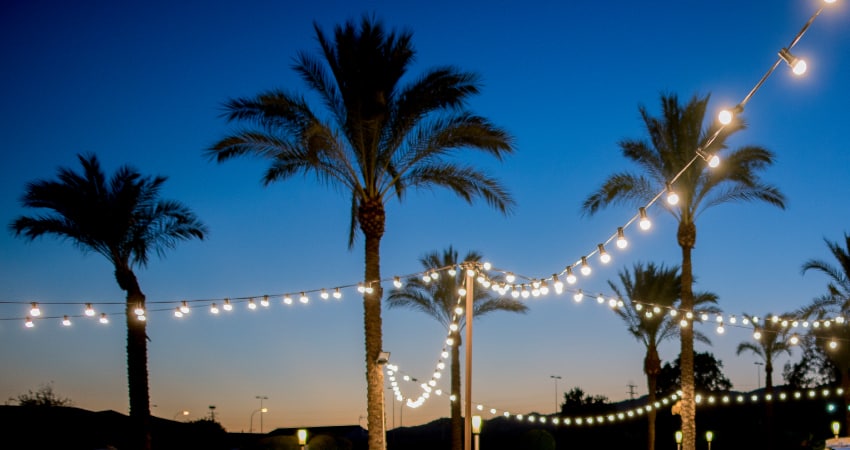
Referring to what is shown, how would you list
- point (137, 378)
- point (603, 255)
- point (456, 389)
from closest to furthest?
point (603, 255), point (137, 378), point (456, 389)

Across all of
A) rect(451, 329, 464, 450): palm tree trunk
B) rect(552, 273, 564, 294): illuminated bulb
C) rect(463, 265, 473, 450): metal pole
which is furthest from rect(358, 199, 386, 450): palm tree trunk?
rect(451, 329, 464, 450): palm tree trunk

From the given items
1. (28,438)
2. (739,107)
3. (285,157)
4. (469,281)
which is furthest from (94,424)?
(739,107)

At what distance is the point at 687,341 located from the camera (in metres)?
21.9

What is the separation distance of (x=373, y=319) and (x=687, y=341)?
30.8 feet

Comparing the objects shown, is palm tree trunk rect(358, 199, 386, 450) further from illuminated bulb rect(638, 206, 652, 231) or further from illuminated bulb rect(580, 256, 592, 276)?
illuminated bulb rect(638, 206, 652, 231)

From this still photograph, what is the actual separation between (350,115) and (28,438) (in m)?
19.9

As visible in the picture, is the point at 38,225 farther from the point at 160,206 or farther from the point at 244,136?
the point at 244,136

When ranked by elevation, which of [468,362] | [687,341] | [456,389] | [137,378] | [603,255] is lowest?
[456,389]

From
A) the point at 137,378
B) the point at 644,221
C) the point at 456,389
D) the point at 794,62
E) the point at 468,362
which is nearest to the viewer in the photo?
the point at 794,62

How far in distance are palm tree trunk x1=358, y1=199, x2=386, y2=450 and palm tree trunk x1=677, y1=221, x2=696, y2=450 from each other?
8.31 m

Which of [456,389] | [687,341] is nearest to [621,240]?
[687,341]

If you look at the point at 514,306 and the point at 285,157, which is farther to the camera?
the point at 514,306

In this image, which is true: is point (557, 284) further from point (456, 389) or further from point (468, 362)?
point (456, 389)

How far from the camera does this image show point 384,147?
17734 millimetres
